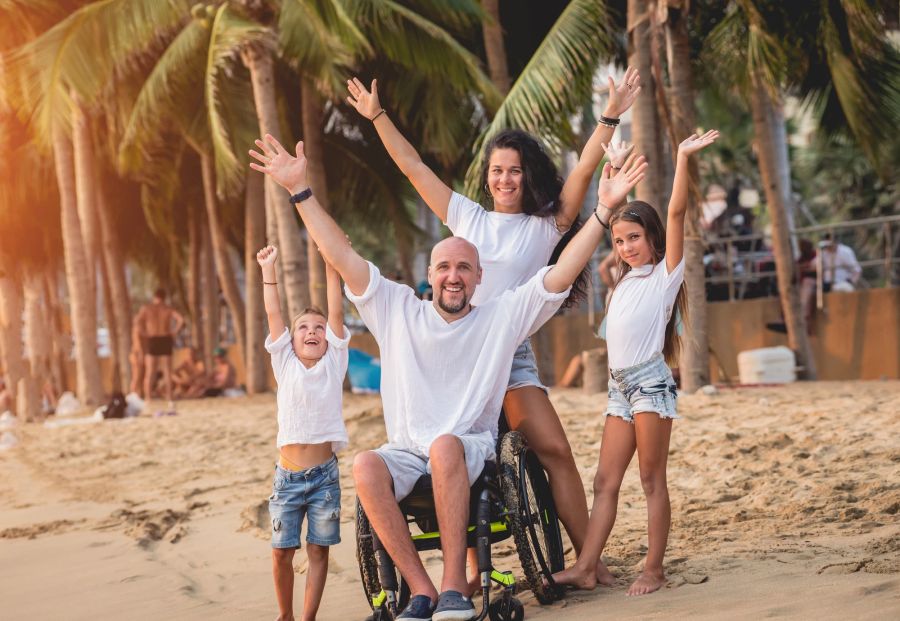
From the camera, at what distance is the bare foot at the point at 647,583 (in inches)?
175

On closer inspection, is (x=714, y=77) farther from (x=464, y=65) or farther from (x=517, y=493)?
(x=517, y=493)

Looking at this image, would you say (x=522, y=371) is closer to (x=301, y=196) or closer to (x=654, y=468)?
(x=654, y=468)

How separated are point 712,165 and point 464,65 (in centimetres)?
1728

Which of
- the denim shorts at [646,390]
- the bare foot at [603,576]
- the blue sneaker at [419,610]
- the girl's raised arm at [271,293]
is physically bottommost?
the bare foot at [603,576]

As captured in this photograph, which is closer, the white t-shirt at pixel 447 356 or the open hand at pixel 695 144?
the white t-shirt at pixel 447 356

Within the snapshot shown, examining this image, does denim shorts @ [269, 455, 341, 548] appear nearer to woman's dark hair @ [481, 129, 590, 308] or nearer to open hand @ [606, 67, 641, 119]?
woman's dark hair @ [481, 129, 590, 308]

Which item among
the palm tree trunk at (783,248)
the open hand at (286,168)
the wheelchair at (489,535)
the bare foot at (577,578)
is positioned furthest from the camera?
the palm tree trunk at (783,248)

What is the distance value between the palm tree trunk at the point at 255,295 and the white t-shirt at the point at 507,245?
13668mm

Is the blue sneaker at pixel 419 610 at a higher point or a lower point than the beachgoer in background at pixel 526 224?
lower

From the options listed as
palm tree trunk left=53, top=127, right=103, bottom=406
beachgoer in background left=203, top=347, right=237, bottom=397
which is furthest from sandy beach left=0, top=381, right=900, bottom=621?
palm tree trunk left=53, top=127, right=103, bottom=406

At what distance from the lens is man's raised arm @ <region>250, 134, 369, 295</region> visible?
4391 mm

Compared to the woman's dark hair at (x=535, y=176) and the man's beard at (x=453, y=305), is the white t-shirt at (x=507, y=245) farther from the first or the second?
the man's beard at (x=453, y=305)

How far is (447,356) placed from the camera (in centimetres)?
445

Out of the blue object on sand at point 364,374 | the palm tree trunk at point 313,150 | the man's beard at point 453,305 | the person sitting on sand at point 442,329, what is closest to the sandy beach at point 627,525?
the person sitting on sand at point 442,329
